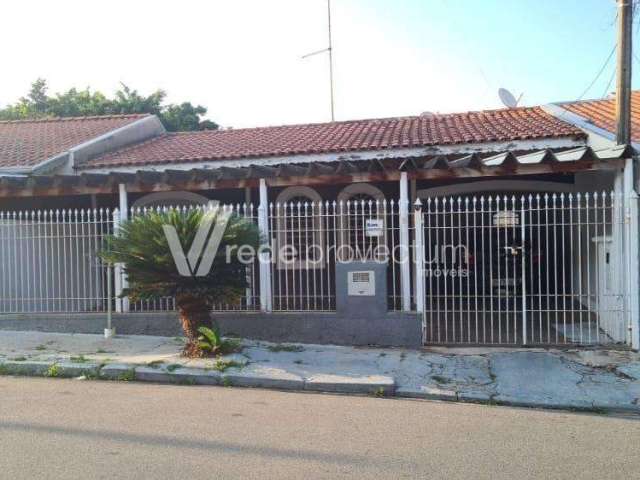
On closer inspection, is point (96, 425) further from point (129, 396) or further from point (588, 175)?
point (588, 175)

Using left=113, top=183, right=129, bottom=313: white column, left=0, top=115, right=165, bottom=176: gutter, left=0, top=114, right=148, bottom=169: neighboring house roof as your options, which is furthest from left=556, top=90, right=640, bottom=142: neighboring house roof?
left=0, top=114, right=148, bottom=169: neighboring house roof

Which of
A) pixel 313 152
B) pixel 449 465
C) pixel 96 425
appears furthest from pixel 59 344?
pixel 449 465

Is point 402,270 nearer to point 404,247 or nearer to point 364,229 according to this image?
point 404,247

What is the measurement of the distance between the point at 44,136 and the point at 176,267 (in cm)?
851

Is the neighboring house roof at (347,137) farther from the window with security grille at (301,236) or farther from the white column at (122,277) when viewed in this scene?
the white column at (122,277)

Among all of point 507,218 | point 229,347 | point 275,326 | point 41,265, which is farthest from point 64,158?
point 507,218

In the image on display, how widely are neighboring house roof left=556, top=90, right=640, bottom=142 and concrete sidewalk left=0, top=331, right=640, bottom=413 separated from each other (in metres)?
3.99

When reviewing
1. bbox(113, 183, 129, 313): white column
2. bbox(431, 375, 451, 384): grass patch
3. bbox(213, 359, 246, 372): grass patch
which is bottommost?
bbox(431, 375, 451, 384): grass patch

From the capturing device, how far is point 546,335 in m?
8.18

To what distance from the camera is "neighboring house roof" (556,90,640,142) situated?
922 cm

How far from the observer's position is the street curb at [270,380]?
17.9ft

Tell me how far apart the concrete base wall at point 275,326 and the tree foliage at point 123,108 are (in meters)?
14.6

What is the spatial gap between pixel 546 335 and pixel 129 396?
6.03 metres

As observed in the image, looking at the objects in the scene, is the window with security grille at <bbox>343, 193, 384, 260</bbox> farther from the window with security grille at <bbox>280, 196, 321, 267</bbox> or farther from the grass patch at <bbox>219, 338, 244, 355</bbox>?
the grass patch at <bbox>219, 338, 244, 355</bbox>
